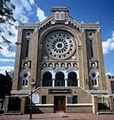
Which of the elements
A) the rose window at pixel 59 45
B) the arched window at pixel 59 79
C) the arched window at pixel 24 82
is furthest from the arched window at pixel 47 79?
the rose window at pixel 59 45

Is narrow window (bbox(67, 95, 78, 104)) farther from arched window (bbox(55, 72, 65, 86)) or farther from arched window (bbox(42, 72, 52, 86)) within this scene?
arched window (bbox(42, 72, 52, 86))

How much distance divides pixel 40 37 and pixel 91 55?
12.0 meters

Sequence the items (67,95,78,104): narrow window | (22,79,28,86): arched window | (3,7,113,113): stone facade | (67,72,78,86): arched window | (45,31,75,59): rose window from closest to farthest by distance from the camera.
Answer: (67,95,78,104): narrow window, (3,7,113,113): stone facade, (22,79,28,86): arched window, (67,72,78,86): arched window, (45,31,75,59): rose window

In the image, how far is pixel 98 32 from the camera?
4038cm

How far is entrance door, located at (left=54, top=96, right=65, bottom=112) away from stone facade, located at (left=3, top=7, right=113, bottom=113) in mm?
4398

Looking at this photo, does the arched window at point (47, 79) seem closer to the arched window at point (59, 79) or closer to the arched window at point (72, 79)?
the arched window at point (59, 79)

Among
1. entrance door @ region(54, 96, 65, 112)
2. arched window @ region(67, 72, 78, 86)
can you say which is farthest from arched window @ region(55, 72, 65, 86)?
entrance door @ region(54, 96, 65, 112)

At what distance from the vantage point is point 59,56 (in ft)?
128

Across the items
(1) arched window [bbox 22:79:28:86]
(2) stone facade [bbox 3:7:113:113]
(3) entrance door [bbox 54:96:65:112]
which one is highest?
(2) stone facade [bbox 3:7:113:113]

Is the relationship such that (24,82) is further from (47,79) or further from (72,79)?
(72,79)

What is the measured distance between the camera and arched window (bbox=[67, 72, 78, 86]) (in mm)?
37781

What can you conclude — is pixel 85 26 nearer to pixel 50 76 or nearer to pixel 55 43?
pixel 55 43

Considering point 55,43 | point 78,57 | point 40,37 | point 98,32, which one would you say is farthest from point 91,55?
point 40,37

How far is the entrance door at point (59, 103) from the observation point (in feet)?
97.0
